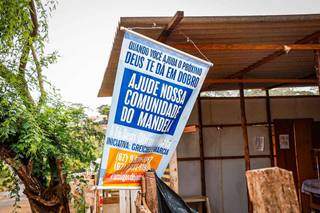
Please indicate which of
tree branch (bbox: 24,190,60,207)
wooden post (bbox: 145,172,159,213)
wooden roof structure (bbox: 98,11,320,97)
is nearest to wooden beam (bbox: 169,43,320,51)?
wooden roof structure (bbox: 98,11,320,97)

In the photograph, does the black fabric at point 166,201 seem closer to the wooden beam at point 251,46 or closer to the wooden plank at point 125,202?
the wooden beam at point 251,46

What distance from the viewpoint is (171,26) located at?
161 inches

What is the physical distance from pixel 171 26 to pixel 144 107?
1.56 metres

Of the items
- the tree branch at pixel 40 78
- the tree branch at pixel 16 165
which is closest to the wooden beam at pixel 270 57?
the tree branch at pixel 40 78

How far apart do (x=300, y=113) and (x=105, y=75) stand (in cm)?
553

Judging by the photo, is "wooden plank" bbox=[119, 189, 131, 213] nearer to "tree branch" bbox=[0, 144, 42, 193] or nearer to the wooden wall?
the wooden wall

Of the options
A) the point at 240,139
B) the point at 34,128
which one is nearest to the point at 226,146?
the point at 240,139

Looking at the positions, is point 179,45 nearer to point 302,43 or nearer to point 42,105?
point 302,43

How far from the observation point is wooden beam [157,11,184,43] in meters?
3.77

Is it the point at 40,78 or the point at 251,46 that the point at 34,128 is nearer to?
the point at 40,78

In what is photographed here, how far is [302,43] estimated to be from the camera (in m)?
5.09

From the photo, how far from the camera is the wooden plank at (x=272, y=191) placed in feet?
5.65

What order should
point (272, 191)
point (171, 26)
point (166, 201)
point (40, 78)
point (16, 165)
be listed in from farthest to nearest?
point (40, 78) < point (16, 165) < point (171, 26) < point (166, 201) < point (272, 191)

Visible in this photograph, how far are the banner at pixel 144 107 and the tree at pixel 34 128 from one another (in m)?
2.38
